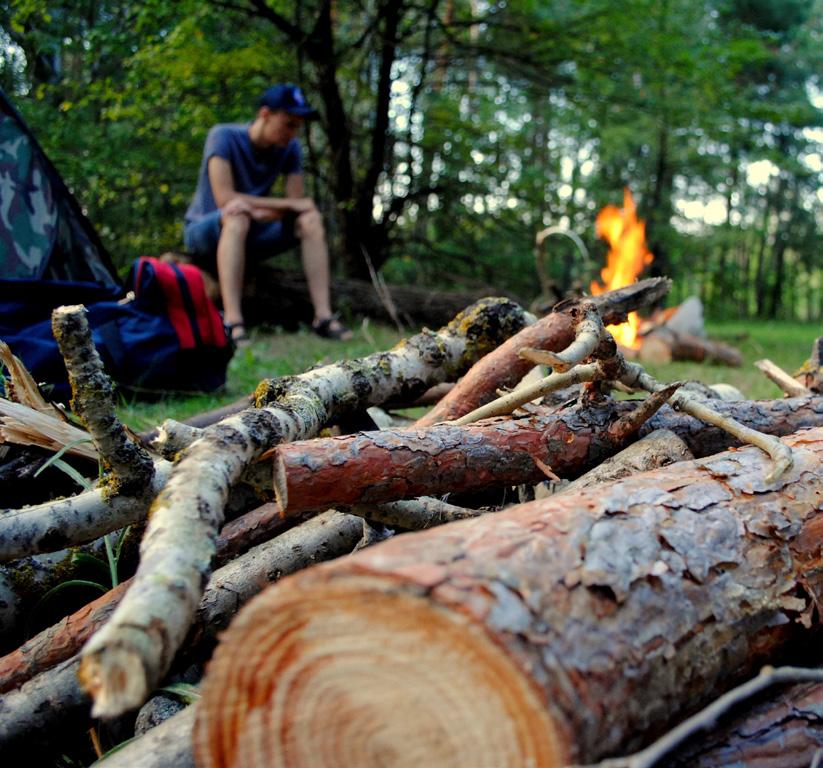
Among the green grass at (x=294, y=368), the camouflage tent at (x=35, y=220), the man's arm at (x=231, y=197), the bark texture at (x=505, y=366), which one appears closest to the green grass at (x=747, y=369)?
the green grass at (x=294, y=368)

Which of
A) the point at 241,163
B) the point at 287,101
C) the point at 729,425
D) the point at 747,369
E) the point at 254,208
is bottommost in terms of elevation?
the point at 747,369

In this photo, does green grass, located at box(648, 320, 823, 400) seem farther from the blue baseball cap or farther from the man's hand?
the blue baseball cap

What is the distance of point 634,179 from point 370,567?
20.7m

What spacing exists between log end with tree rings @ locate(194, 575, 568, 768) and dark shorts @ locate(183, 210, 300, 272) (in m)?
5.44

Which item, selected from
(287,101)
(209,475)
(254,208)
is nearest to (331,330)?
(254,208)

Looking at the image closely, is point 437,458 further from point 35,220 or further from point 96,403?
point 35,220

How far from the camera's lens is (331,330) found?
21.0 feet

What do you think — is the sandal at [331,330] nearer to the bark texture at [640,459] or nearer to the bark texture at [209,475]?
the bark texture at [209,475]

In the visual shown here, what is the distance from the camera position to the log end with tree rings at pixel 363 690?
947 mm

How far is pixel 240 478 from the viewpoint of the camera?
155 centimetres

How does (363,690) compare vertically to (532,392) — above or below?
below

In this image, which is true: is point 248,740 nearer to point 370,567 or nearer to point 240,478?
point 370,567

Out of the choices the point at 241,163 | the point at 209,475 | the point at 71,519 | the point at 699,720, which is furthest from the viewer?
the point at 241,163

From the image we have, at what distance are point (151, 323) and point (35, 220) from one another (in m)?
0.98
